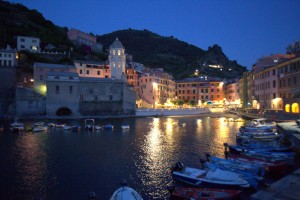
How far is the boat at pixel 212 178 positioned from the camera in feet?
44.7

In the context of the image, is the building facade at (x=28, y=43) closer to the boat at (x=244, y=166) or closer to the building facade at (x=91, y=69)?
the building facade at (x=91, y=69)

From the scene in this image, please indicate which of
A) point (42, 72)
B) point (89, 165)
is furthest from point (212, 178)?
point (42, 72)

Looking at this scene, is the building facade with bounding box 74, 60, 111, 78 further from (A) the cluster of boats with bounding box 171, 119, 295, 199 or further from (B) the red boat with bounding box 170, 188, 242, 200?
(B) the red boat with bounding box 170, 188, 242, 200

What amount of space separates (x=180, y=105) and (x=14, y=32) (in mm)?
74644

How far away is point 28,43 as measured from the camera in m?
92.6

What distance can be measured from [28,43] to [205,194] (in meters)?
97.1

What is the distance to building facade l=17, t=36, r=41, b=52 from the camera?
299ft

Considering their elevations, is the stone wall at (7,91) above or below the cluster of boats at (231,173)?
above

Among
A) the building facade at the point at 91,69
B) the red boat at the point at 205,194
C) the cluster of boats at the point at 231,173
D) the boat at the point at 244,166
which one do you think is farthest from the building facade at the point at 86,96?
the red boat at the point at 205,194

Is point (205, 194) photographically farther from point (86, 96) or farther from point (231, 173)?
point (86, 96)

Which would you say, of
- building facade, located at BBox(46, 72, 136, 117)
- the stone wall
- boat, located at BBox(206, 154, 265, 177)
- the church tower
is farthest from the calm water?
the church tower

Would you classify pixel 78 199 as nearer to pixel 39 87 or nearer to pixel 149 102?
pixel 39 87

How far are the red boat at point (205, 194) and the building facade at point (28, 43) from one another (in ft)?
310

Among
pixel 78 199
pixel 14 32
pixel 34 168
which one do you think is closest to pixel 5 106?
pixel 14 32
